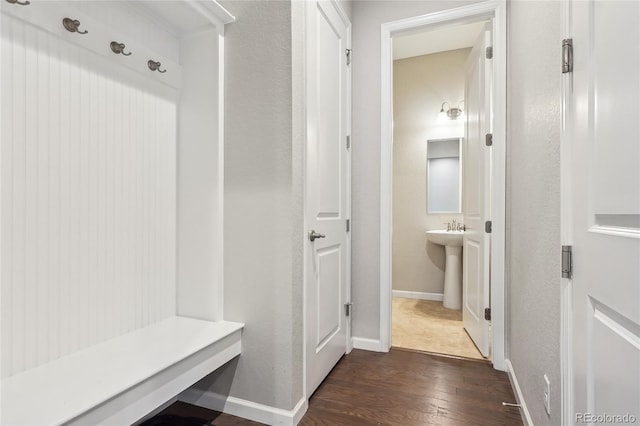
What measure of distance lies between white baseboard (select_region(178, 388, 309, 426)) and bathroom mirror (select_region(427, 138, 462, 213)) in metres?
2.81

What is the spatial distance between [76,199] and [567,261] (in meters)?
1.80

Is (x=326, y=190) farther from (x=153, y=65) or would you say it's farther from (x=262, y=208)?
(x=153, y=65)

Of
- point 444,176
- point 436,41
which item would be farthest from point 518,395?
point 436,41

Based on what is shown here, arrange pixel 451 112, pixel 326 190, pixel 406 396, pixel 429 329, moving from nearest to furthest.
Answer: pixel 406 396 < pixel 326 190 < pixel 429 329 < pixel 451 112

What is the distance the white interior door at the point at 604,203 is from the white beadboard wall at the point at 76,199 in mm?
1737

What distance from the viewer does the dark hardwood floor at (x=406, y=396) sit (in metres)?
1.54

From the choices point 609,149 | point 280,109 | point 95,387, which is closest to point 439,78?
point 280,109

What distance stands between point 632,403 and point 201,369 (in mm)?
1377

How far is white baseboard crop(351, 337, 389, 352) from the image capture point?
2.32 m

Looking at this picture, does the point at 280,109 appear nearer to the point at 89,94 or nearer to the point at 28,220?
the point at 89,94

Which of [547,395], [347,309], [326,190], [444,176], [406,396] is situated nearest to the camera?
[547,395]

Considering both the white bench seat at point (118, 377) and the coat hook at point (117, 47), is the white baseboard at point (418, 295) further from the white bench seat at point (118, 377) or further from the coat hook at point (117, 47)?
the coat hook at point (117, 47)

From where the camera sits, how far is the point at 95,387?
1.00 metres

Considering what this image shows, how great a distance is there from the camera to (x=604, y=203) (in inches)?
30.9
